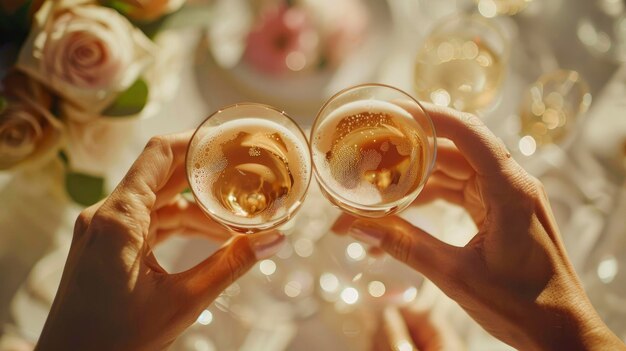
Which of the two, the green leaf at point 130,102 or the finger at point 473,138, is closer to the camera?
the finger at point 473,138

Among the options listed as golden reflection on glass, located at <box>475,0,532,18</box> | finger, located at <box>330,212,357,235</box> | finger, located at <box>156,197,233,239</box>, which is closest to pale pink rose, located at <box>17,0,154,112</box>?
finger, located at <box>156,197,233,239</box>

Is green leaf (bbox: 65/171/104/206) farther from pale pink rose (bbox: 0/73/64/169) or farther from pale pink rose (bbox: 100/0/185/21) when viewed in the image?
pale pink rose (bbox: 100/0/185/21)

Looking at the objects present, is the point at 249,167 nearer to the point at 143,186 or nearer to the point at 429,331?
the point at 143,186

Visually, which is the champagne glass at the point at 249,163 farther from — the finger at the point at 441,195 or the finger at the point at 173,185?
the finger at the point at 441,195

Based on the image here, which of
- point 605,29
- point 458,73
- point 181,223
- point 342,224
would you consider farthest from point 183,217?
point 605,29

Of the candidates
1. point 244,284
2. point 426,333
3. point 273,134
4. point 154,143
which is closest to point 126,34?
point 154,143

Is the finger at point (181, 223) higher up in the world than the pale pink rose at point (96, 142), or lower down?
lower down

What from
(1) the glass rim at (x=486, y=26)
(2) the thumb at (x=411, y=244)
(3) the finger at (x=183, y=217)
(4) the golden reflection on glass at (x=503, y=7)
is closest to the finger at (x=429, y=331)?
(2) the thumb at (x=411, y=244)
